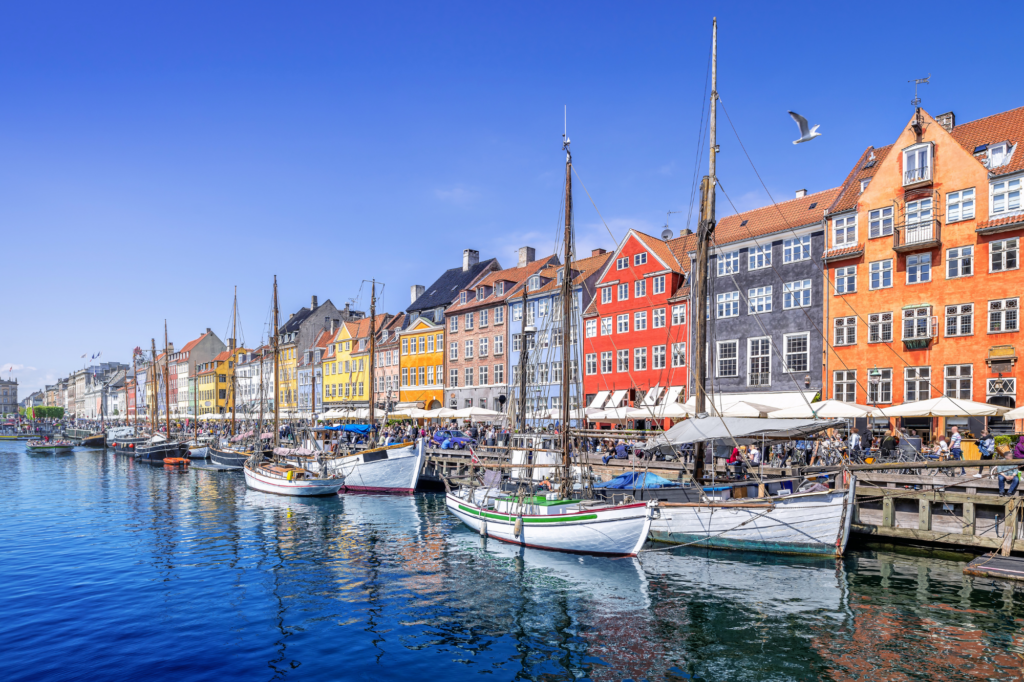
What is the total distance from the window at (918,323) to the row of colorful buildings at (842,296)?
0.24 feet

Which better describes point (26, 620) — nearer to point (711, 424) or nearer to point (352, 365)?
point (711, 424)

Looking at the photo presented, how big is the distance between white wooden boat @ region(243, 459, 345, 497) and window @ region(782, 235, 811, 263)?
31361 mm

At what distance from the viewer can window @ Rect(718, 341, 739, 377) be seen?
151 feet

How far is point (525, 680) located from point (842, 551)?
13.7 meters

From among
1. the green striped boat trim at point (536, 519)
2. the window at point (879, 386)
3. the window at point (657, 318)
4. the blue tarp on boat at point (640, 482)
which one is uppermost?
the window at point (657, 318)

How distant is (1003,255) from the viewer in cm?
3544

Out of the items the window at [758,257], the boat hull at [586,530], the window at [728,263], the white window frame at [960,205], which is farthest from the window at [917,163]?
the boat hull at [586,530]

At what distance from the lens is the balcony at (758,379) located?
4406cm

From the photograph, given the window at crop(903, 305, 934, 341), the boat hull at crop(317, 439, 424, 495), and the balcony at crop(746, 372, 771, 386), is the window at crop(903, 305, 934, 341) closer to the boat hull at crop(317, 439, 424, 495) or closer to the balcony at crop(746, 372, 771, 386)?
the balcony at crop(746, 372, 771, 386)

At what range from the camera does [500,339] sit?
6688 centimetres

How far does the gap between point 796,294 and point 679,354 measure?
30.9 feet

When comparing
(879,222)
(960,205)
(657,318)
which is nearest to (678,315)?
(657,318)

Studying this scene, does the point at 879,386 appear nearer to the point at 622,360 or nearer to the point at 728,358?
the point at 728,358

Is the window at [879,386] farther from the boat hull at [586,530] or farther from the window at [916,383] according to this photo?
the boat hull at [586,530]
